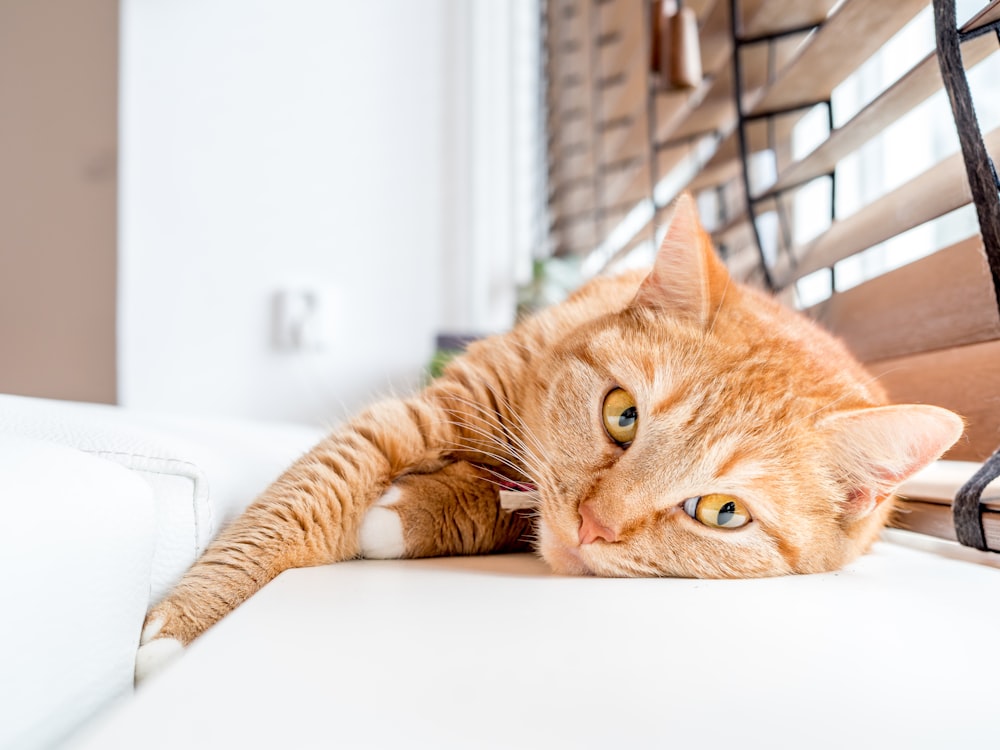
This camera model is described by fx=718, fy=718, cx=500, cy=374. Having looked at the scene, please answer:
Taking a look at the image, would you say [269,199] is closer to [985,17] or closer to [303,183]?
[303,183]

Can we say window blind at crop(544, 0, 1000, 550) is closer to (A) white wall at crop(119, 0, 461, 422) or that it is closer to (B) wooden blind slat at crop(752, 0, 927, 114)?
(B) wooden blind slat at crop(752, 0, 927, 114)

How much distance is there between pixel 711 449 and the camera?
0.79 meters

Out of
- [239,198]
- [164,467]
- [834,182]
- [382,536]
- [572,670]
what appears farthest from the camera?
[239,198]

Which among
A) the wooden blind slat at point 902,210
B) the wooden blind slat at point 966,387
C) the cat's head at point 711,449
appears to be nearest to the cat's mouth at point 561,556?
the cat's head at point 711,449

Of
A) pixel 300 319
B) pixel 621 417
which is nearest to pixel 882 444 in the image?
pixel 621 417

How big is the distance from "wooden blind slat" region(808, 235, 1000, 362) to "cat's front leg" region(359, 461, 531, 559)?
2.08 ft

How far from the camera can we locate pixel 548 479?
34.1 inches

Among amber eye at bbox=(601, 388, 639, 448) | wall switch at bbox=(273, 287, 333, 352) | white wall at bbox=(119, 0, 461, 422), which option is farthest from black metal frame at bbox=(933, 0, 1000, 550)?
wall switch at bbox=(273, 287, 333, 352)

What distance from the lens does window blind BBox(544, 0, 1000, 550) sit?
0.93m

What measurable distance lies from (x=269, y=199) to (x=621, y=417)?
1889 mm

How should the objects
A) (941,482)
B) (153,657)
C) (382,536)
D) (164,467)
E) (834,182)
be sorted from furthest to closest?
(834,182), (941,482), (382,536), (164,467), (153,657)

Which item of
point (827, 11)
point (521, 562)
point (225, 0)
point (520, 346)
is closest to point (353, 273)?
point (225, 0)

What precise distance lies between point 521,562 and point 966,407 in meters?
0.64

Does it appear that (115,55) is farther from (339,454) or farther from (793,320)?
(793,320)
